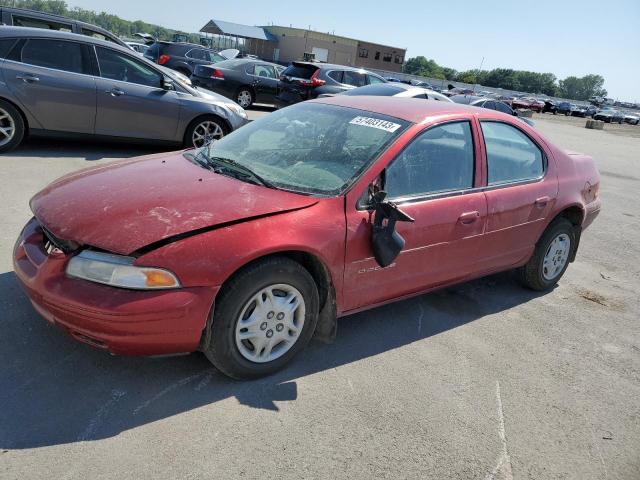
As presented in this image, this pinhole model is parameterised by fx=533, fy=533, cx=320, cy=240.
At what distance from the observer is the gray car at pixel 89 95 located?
269 inches

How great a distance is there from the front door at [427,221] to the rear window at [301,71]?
36.7ft

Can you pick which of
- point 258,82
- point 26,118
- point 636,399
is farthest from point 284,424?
point 258,82

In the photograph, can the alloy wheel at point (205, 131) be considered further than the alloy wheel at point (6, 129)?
Yes

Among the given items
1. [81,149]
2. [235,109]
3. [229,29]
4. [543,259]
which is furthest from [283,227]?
[229,29]

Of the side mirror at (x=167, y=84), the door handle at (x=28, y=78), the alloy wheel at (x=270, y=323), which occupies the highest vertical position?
the side mirror at (x=167, y=84)

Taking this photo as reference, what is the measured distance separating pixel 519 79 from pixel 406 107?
148 metres

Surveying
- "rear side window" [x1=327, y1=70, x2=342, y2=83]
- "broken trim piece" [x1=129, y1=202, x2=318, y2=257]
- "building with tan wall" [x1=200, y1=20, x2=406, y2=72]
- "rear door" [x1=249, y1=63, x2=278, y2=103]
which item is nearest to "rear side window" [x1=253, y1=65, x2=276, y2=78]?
"rear door" [x1=249, y1=63, x2=278, y2=103]

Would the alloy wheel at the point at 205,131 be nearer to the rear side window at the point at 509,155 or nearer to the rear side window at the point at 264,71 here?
the rear side window at the point at 509,155

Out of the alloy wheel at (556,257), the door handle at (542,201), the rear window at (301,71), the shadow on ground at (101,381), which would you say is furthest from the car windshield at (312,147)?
the rear window at (301,71)

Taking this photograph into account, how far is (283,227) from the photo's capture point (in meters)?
2.88

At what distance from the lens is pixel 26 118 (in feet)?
22.9

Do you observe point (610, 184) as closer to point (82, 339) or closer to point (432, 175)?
point (432, 175)

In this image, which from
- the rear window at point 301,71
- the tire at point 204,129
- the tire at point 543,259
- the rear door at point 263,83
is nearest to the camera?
the tire at point 543,259

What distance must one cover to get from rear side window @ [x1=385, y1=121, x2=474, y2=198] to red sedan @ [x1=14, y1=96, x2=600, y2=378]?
1cm
